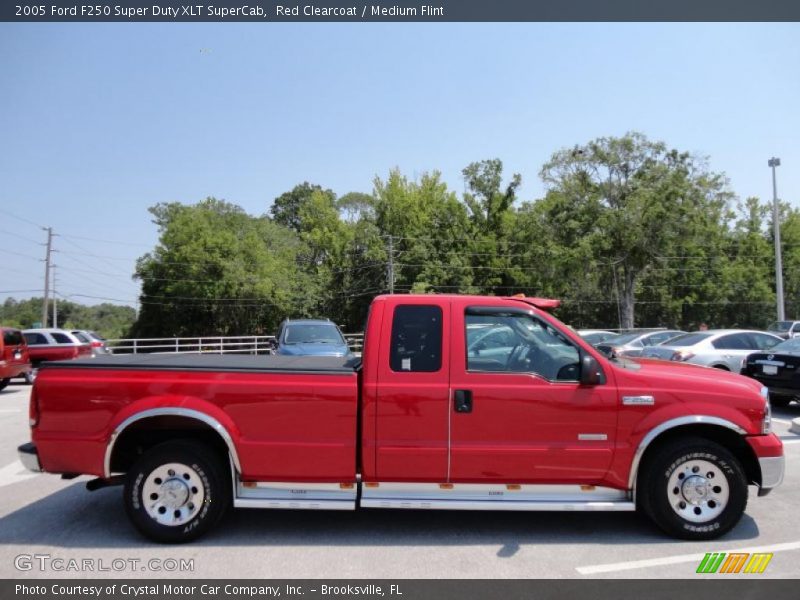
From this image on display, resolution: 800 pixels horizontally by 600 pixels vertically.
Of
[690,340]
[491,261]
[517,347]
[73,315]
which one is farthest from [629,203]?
[73,315]

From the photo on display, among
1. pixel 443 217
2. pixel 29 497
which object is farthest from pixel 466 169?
pixel 29 497

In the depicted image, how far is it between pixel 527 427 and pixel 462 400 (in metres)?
0.57

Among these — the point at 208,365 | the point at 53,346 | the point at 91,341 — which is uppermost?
the point at 208,365

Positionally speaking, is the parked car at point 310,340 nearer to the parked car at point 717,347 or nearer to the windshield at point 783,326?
the parked car at point 717,347

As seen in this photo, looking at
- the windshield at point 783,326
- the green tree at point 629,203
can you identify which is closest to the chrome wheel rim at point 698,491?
the windshield at point 783,326

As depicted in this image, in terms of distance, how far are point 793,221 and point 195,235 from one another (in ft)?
192

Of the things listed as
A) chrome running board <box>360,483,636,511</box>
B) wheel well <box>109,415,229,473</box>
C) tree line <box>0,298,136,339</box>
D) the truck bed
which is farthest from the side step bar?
tree line <box>0,298,136,339</box>

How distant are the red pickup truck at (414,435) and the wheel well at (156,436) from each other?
0.03 m

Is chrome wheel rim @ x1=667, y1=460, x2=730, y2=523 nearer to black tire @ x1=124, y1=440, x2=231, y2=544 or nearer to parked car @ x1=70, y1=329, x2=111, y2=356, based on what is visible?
black tire @ x1=124, y1=440, x2=231, y2=544

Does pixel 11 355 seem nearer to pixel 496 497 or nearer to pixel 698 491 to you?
pixel 496 497

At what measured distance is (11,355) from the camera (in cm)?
1555

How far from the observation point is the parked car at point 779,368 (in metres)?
10.8

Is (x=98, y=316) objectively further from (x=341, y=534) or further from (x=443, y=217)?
(x=341, y=534)

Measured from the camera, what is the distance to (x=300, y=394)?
16.1ft
